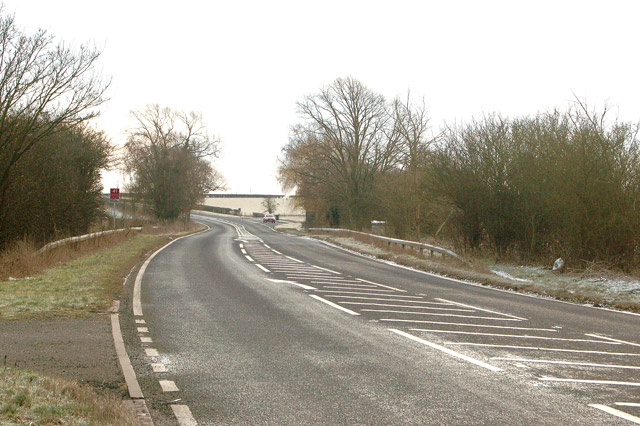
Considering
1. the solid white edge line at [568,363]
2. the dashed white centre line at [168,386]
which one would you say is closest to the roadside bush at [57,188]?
the dashed white centre line at [168,386]

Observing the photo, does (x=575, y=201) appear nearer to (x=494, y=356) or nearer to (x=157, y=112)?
(x=494, y=356)

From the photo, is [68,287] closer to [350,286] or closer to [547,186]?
[350,286]

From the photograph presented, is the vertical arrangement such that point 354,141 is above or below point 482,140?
above

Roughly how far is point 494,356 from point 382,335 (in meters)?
1.78

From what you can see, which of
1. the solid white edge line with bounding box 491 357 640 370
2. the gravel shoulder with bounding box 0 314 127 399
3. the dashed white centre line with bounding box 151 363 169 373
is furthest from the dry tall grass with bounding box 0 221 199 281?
the solid white edge line with bounding box 491 357 640 370

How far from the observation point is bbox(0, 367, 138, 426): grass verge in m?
4.51

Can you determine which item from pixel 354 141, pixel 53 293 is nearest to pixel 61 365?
pixel 53 293

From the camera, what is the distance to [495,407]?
17.5 ft

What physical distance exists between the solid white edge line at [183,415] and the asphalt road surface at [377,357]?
2 centimetres

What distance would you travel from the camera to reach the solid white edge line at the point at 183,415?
4.92 metres

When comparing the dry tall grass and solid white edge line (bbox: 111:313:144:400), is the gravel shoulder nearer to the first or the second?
solid white edge line (bbox: 111:313:144:400)

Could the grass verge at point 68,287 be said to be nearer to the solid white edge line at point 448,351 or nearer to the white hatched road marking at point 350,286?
the white hatched road marking at point 350,286

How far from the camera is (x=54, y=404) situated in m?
4.84

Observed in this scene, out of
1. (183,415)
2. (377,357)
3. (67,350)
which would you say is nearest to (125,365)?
(67,350)
